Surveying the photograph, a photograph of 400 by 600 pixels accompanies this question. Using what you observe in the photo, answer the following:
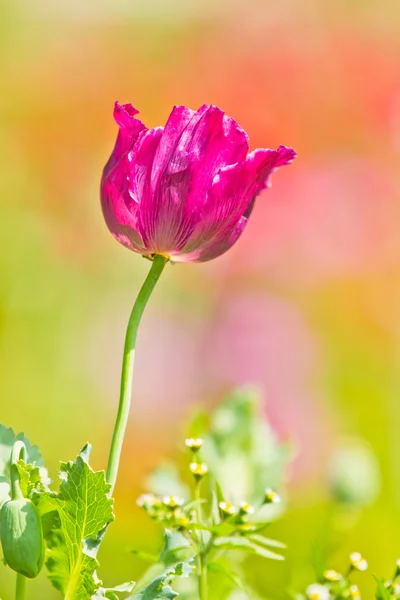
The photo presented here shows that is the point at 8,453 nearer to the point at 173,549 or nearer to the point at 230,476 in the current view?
the point at 173,549

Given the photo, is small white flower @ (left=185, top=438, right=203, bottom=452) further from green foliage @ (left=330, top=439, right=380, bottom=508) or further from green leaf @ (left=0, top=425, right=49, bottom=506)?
green foliage @ (left=330, top=439, right=380, bottom=508)

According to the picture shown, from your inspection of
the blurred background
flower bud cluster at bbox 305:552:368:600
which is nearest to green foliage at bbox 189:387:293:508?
flower bud cluster at bbox 305:552:368:600

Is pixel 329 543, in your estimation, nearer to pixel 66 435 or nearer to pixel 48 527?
pixel 48 527

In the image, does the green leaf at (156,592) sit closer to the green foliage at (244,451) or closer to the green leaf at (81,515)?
the green leaf at (81,515)

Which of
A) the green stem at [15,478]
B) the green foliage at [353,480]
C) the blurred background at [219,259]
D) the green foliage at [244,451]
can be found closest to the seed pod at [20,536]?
the green stem at [15,478]

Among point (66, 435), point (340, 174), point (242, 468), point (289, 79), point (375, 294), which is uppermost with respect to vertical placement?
point (289, 79)

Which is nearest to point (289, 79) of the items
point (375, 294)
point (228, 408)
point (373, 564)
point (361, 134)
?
point (361, 134)

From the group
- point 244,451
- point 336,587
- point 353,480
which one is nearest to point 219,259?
point 353,480
